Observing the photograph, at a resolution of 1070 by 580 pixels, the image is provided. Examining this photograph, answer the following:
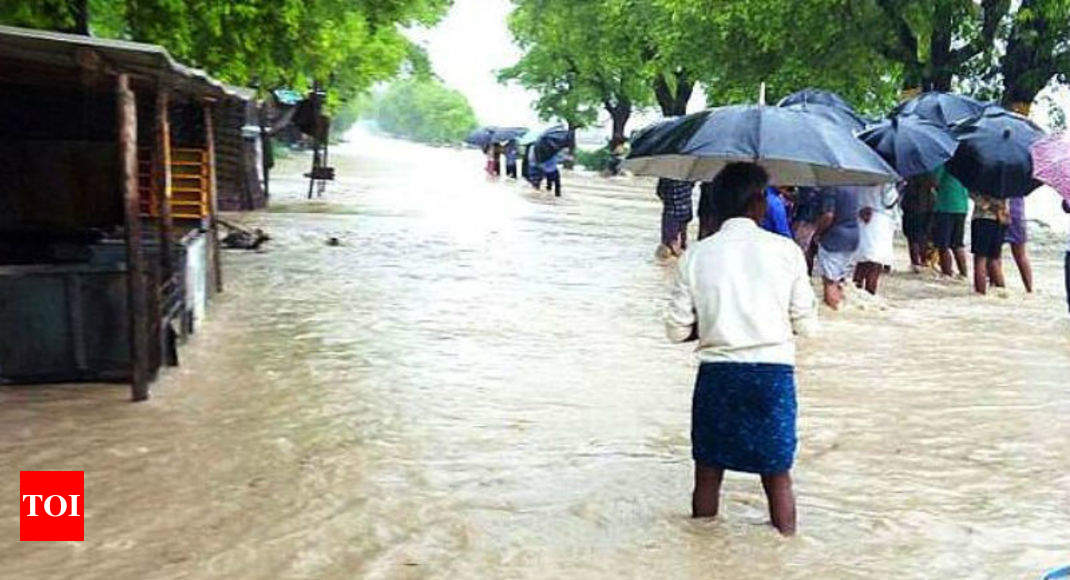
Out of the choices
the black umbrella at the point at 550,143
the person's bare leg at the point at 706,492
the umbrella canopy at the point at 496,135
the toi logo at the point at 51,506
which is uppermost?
the umbrella canopy at the point at 496,135

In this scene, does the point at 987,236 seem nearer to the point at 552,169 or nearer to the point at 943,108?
the point at 943,108

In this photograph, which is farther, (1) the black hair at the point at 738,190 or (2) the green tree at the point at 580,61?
(2) the green tree at the point at 580,61

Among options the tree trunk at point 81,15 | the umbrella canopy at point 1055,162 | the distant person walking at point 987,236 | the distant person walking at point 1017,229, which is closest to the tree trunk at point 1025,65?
the distant person walking at point 1017,229

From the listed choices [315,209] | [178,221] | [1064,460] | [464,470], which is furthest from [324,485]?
[315,209]

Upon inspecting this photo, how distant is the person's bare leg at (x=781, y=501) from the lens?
4.46 m

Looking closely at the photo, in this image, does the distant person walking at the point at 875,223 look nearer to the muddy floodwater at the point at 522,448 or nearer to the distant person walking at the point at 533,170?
the muddy floodwater at the point at 522,448

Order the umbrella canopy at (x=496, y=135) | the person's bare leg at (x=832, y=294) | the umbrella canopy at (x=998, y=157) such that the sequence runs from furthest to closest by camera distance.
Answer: the umbrella canopy at (x=496, y=135) < the umbrella canopy at (x=998, y=157) < the person's bare leg at (x=832, y=294)

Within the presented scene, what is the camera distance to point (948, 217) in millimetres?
12742

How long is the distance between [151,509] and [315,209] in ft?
59.3

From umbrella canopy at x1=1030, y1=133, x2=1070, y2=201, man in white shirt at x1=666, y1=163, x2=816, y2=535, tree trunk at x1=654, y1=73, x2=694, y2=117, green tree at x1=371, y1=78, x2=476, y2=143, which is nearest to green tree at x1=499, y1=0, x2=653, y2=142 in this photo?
tree trunk at x1=654, y1=73, x2=694, y2=117

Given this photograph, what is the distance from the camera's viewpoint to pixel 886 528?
15.6ft

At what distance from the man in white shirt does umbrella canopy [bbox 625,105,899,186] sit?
171 centimetres

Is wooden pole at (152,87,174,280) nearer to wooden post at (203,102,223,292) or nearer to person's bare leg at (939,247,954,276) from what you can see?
wooden post at (203,102,223,292)

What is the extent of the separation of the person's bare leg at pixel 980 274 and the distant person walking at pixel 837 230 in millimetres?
2295
